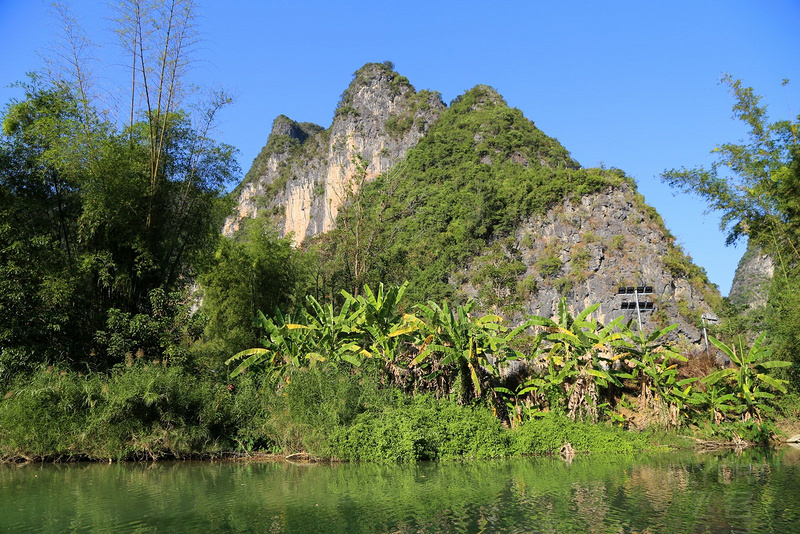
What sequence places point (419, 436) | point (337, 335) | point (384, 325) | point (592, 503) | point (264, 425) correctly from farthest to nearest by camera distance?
1. point (337, 335)
2. point (384, 325)
3. point (264, 425)
4. point (419, 436)
5. point (592, 503)

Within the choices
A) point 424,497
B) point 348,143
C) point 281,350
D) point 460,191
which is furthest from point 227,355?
point 348,143

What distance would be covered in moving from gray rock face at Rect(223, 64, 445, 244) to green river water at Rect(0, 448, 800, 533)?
66.3m

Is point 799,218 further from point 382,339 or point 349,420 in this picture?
point 349,420

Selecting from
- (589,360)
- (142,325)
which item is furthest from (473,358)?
(142,325)

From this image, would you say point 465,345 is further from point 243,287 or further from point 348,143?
point 348,143

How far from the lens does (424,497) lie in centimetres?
682

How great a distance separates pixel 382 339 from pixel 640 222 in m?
39.1

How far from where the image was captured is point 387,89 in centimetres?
8662

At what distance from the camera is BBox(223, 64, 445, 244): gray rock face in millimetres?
79125

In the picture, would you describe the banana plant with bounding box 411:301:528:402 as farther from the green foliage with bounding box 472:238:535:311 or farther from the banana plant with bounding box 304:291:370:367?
the green foliage with bounding box 472:238:535:311

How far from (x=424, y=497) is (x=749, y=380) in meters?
8.86

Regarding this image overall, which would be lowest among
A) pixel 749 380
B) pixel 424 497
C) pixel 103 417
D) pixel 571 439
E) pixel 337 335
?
pixel 424 497

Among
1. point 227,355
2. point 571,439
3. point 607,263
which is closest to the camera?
point 571,439

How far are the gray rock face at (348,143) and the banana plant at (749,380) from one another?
208 feet
